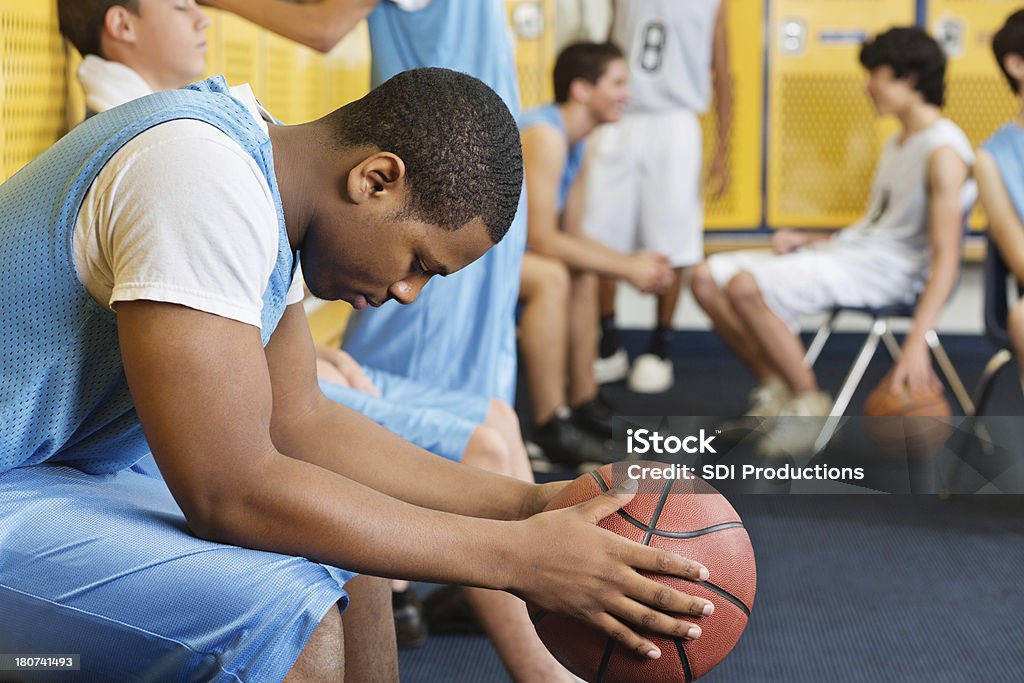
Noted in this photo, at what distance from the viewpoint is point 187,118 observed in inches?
43.9

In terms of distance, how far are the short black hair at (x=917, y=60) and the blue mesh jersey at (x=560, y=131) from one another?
0.96 m

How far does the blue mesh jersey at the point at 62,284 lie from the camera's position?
112 centimetres

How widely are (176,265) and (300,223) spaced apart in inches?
7.7

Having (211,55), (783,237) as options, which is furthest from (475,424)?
(783,237)

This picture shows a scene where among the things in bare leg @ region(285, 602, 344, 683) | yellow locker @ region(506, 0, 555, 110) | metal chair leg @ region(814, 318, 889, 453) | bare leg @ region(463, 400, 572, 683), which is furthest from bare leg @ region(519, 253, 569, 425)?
bare leg @ region(285, 602, 344, 683)

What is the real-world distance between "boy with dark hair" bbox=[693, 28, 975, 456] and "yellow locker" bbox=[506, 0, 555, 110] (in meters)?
1.63

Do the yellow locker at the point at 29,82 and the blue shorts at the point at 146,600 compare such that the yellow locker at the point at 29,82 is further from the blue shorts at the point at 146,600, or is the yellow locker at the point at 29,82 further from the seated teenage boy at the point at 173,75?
the blue shorts at the point at 146,600

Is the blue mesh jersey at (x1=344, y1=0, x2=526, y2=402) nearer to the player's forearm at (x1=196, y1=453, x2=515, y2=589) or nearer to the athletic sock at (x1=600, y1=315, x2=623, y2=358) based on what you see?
the player's forearm at (x1=196, y1=453, x2=515, y2=589)

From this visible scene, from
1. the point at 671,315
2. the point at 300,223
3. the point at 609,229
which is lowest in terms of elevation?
the point at 671,315

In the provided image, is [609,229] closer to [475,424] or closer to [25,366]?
[475,424]

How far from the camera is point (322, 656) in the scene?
113cm

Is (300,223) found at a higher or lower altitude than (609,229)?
higher

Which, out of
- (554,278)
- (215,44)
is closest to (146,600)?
(215,44)

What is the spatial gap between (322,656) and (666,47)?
382cm
